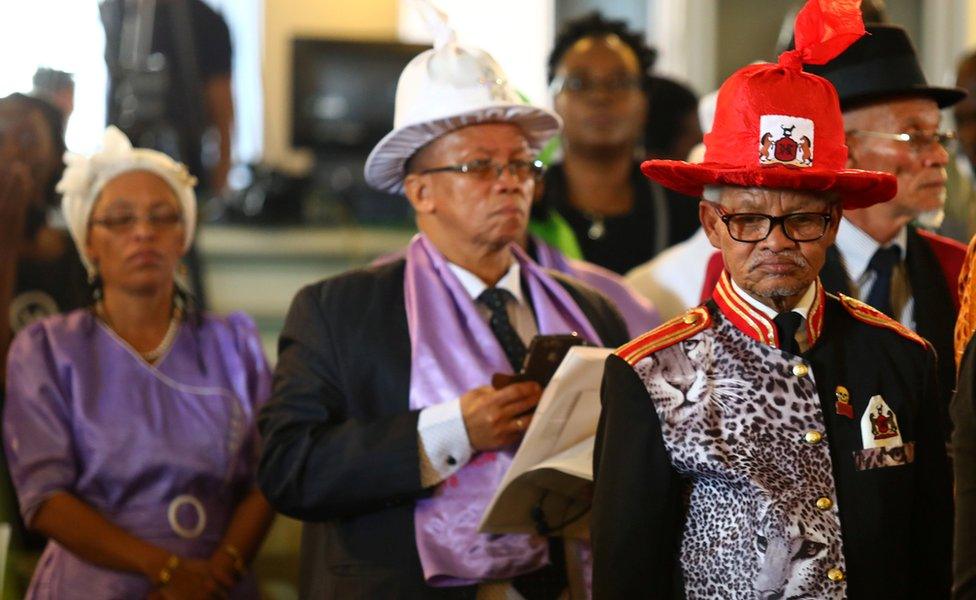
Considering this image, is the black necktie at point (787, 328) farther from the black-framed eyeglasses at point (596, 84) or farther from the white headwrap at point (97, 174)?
the black-framed eyeglasses at point (596, 84)

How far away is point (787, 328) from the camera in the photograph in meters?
2.35

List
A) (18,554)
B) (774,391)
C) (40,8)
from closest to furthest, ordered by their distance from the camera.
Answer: (774,391) → (18,554) → (40,8)

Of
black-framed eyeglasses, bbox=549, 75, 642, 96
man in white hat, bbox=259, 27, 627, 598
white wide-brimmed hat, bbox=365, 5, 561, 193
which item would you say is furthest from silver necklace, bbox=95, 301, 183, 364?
black-framed eyeglasses, bbox=549, 75, 642, 96

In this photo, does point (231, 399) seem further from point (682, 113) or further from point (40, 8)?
point (40, 8)

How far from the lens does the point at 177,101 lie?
6.29 meters

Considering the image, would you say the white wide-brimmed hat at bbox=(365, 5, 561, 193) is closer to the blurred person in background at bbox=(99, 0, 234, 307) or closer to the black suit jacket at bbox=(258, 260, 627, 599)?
the black suit jacket at bbox=(258, 260, 627, 599)

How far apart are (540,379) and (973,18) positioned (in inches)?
212

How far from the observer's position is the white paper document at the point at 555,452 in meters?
2.81

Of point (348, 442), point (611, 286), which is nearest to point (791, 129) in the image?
point (348, 442)

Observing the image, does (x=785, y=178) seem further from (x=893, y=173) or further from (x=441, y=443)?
(x=441, y=443)

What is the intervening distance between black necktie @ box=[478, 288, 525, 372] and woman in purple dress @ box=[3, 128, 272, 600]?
2.76ft

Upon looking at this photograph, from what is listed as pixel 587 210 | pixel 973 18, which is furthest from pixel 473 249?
pixel 973 18

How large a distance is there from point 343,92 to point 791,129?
497 cm

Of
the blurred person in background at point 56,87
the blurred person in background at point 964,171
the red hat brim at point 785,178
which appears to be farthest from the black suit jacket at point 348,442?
the blurred person in background at point 56,87
